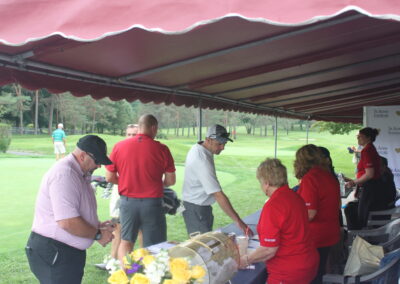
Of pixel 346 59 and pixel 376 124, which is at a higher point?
pixel 346 59

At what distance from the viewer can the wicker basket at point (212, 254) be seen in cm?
169

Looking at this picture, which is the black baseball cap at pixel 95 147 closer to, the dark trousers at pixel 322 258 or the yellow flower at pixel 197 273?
the yellow flower at pixel 197 273

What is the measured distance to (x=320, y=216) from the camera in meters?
2.87

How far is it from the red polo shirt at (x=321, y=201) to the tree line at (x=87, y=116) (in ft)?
135

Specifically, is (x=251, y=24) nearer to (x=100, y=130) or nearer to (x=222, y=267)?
(x=222, y=267)

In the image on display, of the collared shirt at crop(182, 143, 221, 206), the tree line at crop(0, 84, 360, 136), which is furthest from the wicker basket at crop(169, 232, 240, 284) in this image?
the tree line at crop(0, 84, 360, 136)

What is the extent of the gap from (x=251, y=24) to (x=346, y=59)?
181cm

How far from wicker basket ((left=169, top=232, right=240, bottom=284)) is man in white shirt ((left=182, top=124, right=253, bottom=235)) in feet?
4.51

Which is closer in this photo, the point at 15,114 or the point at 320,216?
the point at 320,216

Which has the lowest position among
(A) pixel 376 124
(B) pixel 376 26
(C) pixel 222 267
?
(C) pixel 222 267

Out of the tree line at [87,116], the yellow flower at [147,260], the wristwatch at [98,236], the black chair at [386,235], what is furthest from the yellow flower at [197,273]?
the tree line at [87,116]

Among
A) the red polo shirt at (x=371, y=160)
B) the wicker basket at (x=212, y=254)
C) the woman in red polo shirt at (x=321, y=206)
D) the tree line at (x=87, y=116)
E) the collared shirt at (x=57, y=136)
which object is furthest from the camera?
the tree line at (x=87, y=116)

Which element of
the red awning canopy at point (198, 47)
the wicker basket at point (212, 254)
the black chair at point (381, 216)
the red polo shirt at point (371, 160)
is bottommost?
the black chair at point (381, 216)

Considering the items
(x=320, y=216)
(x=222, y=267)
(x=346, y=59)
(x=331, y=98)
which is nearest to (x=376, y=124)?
(x=331, y=98)
